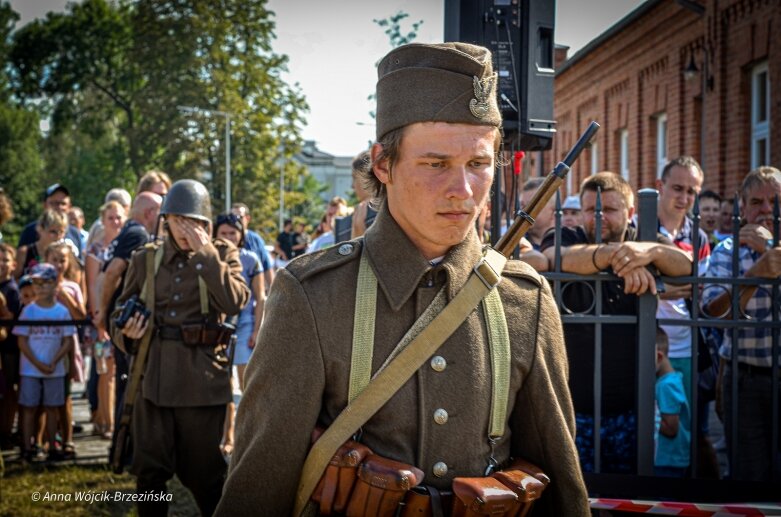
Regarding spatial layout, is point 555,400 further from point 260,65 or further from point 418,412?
point 260,65

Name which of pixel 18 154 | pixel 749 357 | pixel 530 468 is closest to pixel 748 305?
pixel 749 357

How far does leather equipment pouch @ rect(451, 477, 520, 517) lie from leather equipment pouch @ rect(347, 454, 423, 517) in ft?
0.37

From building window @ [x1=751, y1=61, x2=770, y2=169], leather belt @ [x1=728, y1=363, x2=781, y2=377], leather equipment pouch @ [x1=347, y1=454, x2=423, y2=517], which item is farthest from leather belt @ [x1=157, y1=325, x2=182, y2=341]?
building window @ [x1=751, y1=61, x2=770, y2=169]

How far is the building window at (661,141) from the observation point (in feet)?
62.6

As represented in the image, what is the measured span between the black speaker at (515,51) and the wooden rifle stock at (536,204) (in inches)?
66.5

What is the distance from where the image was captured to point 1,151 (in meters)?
59.5

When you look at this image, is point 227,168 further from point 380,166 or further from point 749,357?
point 380,166

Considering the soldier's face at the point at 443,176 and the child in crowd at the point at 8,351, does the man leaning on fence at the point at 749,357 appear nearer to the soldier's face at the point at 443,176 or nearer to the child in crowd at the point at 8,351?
the soldier's face at the point at 443,176

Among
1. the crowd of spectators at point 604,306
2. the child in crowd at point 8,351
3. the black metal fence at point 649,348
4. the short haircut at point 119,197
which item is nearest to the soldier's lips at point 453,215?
the crowd of spectators at point 604,306

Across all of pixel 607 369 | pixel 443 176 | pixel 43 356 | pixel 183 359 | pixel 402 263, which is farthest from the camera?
pixel 43 356

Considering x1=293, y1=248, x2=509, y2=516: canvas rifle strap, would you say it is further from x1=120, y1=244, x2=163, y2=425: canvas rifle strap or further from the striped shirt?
x1=120, y1=244, x2=163, y2=425: canvas rifle strap

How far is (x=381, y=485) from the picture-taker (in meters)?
2.41

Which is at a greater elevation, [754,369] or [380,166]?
[380,166]

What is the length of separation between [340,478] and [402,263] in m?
0.62
